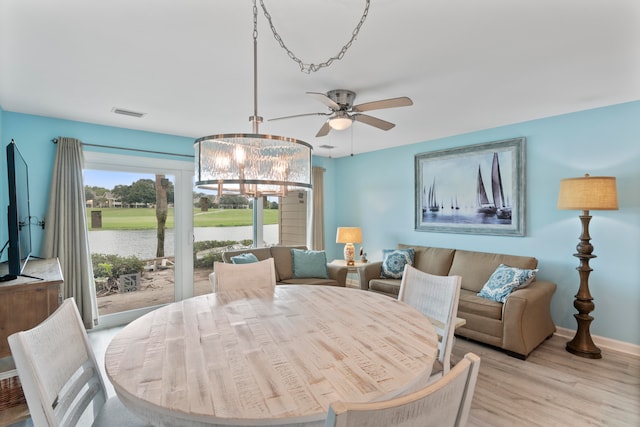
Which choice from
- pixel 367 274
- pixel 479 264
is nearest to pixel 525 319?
pixel 479 264

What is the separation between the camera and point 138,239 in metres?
4.14

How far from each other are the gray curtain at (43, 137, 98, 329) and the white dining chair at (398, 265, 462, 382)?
3.48m

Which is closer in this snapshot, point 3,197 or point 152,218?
point 3,197

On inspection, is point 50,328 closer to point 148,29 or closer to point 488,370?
point 148,29

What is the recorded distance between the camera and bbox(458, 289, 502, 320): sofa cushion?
3111 mm

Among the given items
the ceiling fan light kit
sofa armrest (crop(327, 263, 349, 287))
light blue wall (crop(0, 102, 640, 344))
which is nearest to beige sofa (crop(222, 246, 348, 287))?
sofa armrest (crop(327, 263, 349, 287))

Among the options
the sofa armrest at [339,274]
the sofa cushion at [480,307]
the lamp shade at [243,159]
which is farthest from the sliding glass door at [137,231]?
the sofa cushion at [480,307]

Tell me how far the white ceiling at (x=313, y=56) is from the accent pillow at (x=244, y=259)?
66.0 inches

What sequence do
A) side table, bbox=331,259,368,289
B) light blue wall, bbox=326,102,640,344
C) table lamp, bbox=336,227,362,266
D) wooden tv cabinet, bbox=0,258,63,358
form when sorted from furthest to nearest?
table lamp, bbox=336,227,362,266 → side table, bbox=331,259,368,289 → light blue wall, bbox=326,102,640,344 → wooden tv cabinet, bbox=0,258,63,358

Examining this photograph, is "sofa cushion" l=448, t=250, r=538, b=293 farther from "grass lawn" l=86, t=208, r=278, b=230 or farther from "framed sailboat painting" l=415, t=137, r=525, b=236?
"grass lawn" l=86, t=208, r=278, b=230

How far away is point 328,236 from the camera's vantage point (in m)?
6.02

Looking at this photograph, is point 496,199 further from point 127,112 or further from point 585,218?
point 127,112

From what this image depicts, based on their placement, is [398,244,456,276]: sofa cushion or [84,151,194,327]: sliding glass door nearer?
[84,151,194,327]: sliding glass door

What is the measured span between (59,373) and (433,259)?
4014mm
